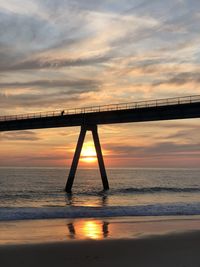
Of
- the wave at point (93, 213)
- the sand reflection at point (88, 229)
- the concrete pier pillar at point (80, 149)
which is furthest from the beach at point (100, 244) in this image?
the concrete pier pillar at point (80, 149)

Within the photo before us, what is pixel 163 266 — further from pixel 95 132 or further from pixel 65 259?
pixel 95 132

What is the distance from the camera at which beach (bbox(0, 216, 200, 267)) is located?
11.1 m

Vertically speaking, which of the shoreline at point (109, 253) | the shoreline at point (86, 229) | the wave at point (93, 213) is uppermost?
the shoreline at point (109, 253)

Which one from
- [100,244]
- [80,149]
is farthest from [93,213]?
[80,149]

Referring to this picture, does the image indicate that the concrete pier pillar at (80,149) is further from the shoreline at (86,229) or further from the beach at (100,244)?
the beach at (100,244)

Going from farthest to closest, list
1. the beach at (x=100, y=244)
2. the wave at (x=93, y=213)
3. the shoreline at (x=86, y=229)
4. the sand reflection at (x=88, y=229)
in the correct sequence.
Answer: the wave at (x=93, y=213) → the sand reflection at (x=88, y=229) → the shoreline at (x=86, y=229) → the beach at (x=100, y=244)

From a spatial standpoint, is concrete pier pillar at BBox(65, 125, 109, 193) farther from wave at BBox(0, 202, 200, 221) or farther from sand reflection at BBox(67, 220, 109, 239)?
sand reflection at BBox(67, 220, 109, 239)

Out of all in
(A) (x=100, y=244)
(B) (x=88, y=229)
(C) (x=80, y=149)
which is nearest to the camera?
(A) (x=100, y=244)

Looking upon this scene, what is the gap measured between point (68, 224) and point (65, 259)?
6.77 meters

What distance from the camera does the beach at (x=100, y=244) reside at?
1108 centimetres

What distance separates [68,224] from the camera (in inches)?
712

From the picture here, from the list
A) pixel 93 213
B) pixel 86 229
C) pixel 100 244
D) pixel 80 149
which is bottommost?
pixel 93 213

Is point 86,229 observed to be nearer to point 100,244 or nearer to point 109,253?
point 100,244

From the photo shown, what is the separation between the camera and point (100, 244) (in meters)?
13.1
